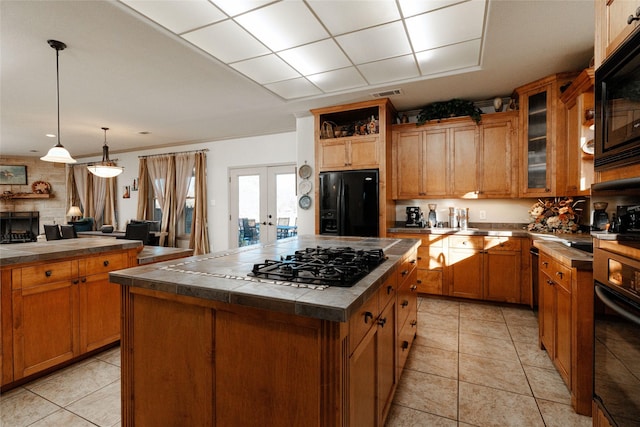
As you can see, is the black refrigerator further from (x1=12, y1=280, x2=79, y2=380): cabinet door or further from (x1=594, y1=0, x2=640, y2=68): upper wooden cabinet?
(x1=12, y1=280, x2=79, y2=380): cabinet door

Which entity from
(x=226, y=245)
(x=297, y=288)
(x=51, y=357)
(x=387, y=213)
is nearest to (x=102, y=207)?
(x=226, y=245)

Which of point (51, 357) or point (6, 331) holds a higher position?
point (6, 331)

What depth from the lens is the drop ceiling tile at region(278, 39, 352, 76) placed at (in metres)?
2.79

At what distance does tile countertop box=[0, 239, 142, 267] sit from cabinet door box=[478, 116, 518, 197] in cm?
403

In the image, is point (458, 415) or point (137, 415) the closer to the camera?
point (137, 415)

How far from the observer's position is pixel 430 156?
4090 millimetres

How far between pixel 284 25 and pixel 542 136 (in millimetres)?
3100

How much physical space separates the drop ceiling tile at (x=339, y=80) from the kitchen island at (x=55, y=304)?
8.62 ft

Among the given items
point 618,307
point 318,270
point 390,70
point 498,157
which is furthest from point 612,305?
point 498,157

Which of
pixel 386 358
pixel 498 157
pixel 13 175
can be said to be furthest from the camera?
pixel 13 175

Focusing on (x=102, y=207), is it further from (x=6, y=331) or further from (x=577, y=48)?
(x=577, y=48)

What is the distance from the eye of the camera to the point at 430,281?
383 cm

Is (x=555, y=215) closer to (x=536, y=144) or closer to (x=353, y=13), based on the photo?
(x=536, y=144)

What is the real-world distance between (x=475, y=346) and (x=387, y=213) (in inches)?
74.7
